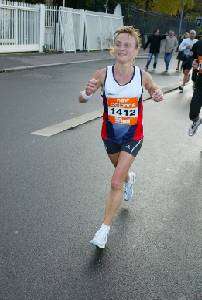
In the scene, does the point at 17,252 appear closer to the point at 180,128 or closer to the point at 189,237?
the point at 189,237

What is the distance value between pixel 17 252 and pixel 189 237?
1.58 metres

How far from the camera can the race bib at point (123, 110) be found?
4125mm

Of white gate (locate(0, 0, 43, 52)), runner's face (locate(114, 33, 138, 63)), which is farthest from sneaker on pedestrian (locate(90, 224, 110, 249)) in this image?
white gate (locate(0, 0, 43, 52))

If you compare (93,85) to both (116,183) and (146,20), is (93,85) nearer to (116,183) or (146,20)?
(116,183)

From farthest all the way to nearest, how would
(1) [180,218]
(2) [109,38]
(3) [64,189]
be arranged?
1. (2) [109,38]
2. (3) [64,189]
3. (1) [180,218]

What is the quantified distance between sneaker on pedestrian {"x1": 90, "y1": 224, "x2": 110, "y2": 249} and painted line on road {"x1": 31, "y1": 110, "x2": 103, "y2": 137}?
3.92m

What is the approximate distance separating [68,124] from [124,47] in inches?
184

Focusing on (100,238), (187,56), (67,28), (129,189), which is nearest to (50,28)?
(67,28)

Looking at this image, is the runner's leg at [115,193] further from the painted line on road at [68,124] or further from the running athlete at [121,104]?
the painted line on road at [68,124]

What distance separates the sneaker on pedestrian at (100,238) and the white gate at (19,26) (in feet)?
59.6

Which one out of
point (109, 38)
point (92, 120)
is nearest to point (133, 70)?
point (92, 120)

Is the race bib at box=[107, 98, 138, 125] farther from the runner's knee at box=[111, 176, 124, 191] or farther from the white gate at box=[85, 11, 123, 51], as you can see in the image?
the white gate at box=[85, 11, 123, 51]

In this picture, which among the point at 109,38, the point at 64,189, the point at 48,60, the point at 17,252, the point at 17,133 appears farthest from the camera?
the point at 109,38

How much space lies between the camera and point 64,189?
529 centimetres
